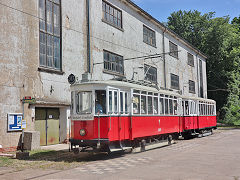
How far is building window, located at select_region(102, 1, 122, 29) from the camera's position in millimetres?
21828

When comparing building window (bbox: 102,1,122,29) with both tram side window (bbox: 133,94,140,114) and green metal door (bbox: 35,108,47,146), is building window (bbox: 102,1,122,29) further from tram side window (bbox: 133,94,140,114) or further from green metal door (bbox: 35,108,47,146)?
tram side window (bbox: 133,94,140,114)

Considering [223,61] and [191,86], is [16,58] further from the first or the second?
[223,61]

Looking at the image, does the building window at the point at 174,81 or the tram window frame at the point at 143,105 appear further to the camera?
the building window at the point at 174,81

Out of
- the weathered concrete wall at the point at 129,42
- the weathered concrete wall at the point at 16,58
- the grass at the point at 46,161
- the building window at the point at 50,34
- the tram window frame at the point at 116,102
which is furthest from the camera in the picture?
the weathered concrete wall at the point at 129,42

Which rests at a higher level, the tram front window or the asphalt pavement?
the tram front window

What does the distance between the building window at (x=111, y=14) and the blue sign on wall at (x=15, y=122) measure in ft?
34.6

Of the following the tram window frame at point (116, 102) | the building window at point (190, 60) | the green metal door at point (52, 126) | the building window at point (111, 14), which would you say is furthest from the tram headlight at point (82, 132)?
the building window at point (190, 60)

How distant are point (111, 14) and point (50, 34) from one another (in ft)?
23.8

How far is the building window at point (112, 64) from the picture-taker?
21.3 m

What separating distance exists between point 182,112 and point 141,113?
6.35 meters

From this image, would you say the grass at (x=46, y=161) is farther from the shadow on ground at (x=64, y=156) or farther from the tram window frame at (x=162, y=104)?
the tram window frame at (x=162, y=104)

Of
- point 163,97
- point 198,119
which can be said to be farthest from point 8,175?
point 198,119

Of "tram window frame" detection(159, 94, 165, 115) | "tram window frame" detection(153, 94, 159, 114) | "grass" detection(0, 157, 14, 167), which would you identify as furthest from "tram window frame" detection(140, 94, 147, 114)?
"grass" detection(0, 157, 14, 167)

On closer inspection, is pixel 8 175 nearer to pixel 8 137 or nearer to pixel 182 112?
pixel 8 137
